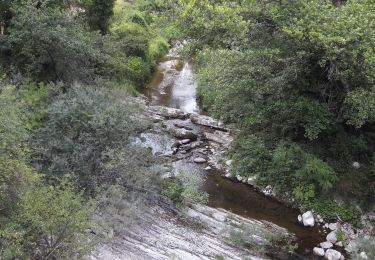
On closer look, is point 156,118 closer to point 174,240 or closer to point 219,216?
point 219,216

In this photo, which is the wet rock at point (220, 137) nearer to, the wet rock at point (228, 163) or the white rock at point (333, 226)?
the wet rock at point (228, 163)

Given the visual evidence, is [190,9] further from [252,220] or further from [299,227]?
[299,227]

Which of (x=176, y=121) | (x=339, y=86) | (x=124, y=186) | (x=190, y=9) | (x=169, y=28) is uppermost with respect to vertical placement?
(x=190, y=9)

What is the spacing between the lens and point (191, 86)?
88.2ft

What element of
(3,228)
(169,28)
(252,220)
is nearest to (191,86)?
(169,28)

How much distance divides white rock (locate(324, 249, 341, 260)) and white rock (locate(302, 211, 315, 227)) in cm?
149

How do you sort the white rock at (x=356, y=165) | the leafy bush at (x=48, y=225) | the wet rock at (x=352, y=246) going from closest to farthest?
the leafy bush at (x=48, y=225) → the wet rock at (x=352, y=246) → the white rock at (x=356, y=165)

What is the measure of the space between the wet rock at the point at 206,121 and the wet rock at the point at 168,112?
66 centimetres

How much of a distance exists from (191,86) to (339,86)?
13.3 meters

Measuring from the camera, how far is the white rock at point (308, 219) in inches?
540

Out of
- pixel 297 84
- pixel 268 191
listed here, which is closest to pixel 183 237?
pixel 268 191

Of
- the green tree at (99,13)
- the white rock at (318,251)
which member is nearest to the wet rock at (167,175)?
Answer: the white rock at (318,251)

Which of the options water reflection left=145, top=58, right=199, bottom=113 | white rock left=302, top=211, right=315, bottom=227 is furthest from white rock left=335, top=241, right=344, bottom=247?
water reflection left=145, top=58, right=199, bottom=113

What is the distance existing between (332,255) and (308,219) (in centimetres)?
190
